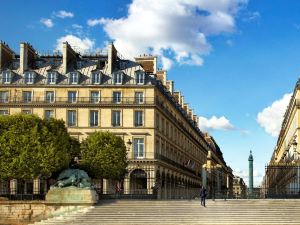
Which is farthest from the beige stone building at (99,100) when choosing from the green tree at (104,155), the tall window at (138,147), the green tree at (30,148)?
the green tree at (30,148)

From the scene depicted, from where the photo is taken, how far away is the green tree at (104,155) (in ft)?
195

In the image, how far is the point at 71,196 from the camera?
45906 mm

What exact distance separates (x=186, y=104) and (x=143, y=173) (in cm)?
4235

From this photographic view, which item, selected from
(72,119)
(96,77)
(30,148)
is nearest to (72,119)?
(72,119)

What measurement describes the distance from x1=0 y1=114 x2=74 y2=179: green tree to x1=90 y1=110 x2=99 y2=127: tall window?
847 inches

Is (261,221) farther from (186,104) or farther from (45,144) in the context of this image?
(186,104)

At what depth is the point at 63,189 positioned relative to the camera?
46156 mm

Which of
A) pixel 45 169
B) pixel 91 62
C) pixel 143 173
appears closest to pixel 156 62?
pixel 91 62

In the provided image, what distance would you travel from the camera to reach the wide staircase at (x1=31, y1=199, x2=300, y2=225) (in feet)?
140

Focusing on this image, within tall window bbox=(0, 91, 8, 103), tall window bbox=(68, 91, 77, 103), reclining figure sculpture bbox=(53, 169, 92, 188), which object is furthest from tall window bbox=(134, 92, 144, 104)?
reclining figure sculpture bbox=(53, 169, 92, 188)

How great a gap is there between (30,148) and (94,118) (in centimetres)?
2466

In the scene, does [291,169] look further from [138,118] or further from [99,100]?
[99,100]

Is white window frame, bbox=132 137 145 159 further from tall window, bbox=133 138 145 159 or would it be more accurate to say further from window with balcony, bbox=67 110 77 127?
window with balcony, bbox=67 110 77 127

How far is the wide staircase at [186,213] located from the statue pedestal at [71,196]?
3.35 feet
